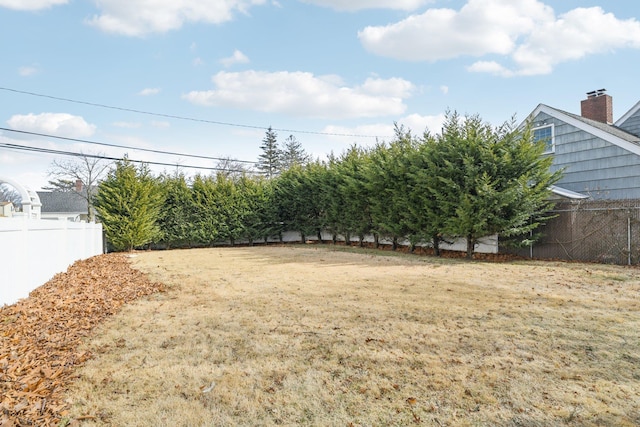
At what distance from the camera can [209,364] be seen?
3152 mm

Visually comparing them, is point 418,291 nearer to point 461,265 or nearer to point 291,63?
point 461,265

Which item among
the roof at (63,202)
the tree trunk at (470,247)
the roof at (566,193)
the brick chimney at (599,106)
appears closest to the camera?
the tree trunk at (470,247)

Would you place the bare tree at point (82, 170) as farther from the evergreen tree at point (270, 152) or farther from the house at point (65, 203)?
the evergreen tree at point (270, 152)

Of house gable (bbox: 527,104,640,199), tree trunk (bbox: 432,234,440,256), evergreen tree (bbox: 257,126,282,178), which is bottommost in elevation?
tree trunk (bbox: 432,234,440,256)

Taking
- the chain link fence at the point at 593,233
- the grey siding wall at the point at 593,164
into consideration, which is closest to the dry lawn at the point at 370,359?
the chain link fence at the point at 593,233

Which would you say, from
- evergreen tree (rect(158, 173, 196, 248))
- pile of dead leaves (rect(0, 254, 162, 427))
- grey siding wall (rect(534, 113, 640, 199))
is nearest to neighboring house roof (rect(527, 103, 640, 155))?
grey siding wall (rect(534, 113, 640, 199))

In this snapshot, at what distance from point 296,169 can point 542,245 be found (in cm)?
1166

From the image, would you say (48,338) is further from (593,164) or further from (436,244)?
(593,164)

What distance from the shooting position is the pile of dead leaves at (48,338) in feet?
7.85

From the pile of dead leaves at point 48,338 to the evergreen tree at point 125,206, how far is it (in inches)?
330

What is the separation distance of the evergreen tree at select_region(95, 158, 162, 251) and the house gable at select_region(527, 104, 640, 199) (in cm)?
1480

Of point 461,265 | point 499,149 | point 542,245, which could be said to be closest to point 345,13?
point 499,149

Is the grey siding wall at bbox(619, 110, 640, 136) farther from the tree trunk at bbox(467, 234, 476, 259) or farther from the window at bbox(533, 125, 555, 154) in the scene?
the tree trunk at bbox(467, 234, 476, 259)

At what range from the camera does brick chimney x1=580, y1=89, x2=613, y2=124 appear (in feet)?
45.6
